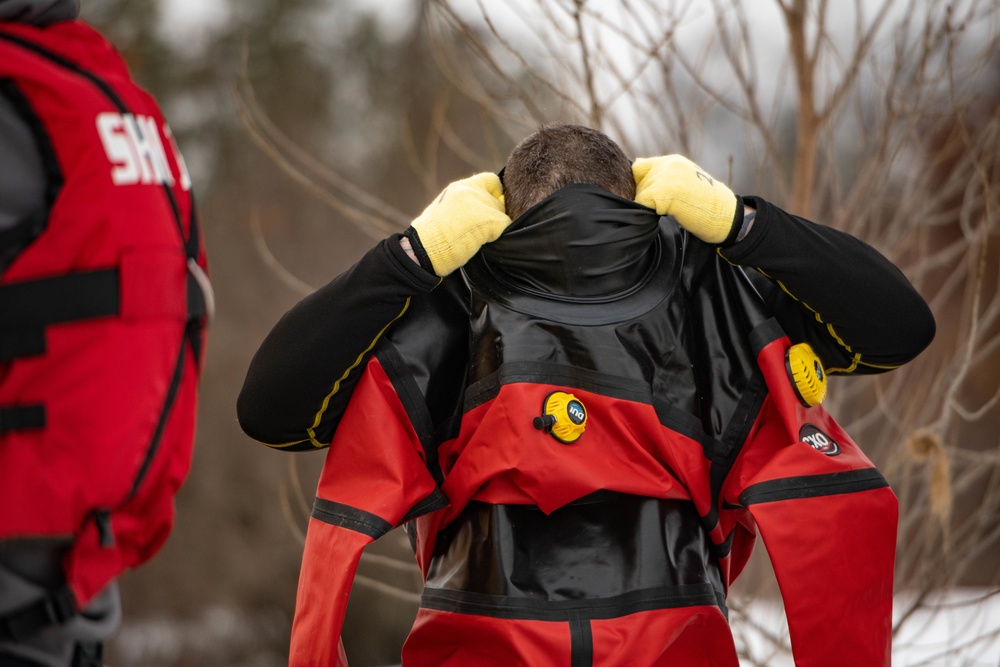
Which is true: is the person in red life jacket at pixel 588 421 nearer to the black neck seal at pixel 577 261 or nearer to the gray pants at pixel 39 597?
the black neck seal at pixel 577 261

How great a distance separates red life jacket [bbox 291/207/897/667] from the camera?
4.89ft

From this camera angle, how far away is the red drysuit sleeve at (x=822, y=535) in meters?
1.49

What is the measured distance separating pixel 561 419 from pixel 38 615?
0.76 meters

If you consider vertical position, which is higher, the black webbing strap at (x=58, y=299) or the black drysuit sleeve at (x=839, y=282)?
the black drysuit sleeve at (x=839, y=282)

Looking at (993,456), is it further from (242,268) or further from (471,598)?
(242,268)

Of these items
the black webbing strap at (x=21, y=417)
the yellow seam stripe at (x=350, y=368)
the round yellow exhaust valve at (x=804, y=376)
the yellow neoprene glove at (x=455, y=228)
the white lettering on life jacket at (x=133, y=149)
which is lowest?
the yellow seam stripe at (x=350, y=368)

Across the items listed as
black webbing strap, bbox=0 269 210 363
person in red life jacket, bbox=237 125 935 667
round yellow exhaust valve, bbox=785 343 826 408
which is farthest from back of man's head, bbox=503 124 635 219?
black webbing strap, bbox=0 269 210 363

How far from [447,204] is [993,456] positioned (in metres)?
1.47

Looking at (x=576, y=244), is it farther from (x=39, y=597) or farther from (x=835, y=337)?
(x=39, y=597)

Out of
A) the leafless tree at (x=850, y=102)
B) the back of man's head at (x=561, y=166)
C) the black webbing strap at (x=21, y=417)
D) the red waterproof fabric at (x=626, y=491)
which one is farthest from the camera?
the leafless tree at (x=850, y=102)

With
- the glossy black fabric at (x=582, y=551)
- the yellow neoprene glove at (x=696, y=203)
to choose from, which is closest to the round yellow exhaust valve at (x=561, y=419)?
the glossy black fabric at (x=582, y=551)

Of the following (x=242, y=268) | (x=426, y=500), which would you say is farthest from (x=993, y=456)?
(x=242, y=268)

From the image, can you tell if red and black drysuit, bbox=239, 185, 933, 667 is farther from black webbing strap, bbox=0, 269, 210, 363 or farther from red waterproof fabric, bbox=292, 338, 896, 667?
black webbing strap, bbox=0, 269, 210, 363

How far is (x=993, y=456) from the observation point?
2223 millimetres
